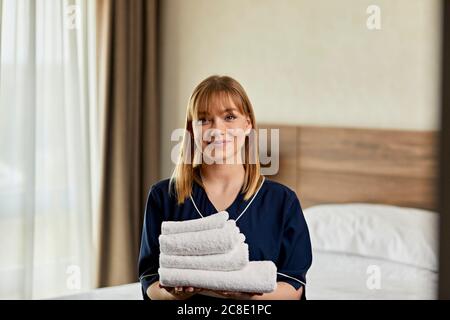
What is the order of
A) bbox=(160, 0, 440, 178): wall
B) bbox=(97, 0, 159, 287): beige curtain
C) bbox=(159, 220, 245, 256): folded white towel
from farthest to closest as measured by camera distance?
1. bbox=(97, 0, 159, 287): beige curtain
2. bbox=(160, 0, 440, 178): wall
3. bbox=(159, 220, 245, 256): folded white towel

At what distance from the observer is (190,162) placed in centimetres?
77

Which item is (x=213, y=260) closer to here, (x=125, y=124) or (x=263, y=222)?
(x=263, y=222)

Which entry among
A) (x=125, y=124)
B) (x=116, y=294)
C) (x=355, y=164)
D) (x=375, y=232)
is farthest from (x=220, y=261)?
(x=125, y=124)

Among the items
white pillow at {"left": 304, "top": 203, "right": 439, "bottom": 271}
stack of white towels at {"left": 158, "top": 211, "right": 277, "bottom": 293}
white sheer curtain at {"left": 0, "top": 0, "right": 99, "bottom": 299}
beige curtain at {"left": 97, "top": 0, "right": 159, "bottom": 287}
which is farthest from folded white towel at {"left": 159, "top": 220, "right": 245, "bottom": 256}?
beige curtain at {"left": 97, "top": 0, "right": 159, "bottom": 287}

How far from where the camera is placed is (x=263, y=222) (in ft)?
2.43

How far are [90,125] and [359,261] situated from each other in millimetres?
964

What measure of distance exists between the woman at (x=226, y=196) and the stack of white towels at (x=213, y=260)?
26 mm

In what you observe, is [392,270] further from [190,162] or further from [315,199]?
[190,162]

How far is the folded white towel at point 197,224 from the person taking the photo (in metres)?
0.70

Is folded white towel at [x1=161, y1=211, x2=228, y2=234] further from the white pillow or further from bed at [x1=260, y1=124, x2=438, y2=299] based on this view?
the white pillow

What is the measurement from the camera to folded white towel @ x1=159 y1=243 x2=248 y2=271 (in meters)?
0.70

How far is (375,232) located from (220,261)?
977mm

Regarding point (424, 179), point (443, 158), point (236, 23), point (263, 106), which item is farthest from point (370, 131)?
point (443, 158)

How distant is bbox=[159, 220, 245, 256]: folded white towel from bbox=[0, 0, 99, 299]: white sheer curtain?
4.43ft
